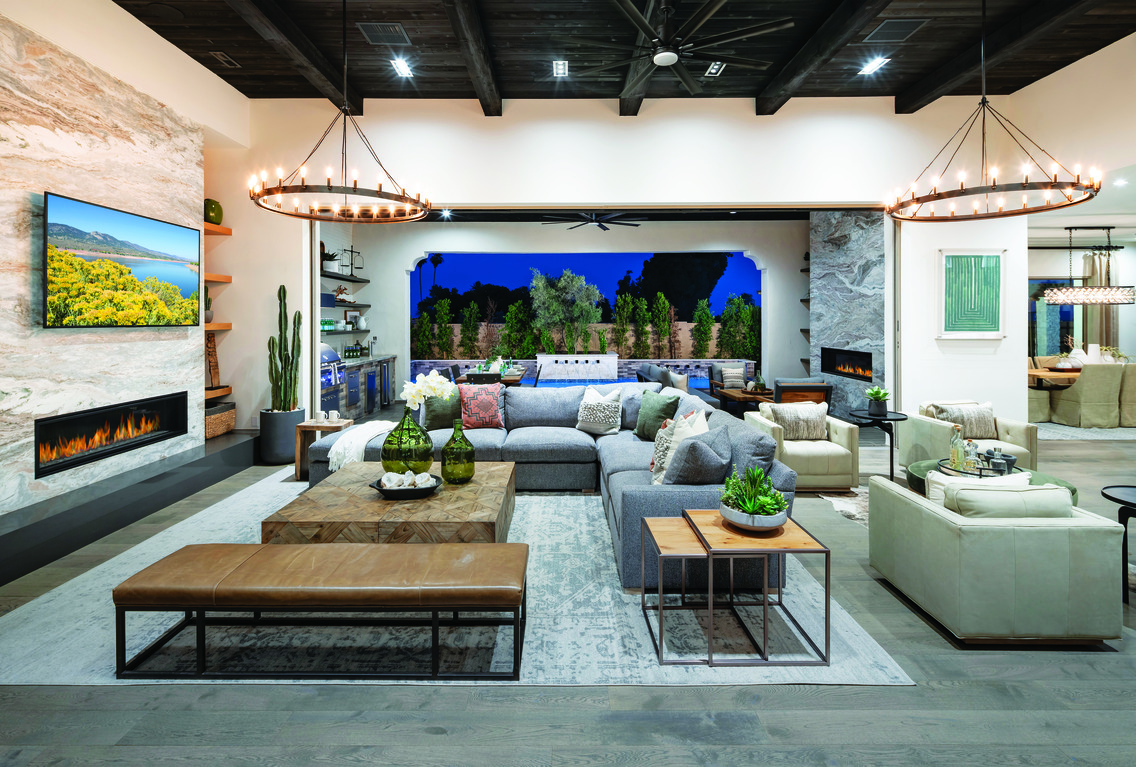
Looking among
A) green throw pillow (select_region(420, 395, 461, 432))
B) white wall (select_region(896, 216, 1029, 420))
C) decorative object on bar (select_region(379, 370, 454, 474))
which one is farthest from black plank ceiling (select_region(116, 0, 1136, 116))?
green throw pillow (select_region(420, 395, 461, 432))

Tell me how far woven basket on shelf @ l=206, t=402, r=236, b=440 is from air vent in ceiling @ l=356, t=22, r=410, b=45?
3.85 meters

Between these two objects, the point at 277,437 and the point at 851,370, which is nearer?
the point at 277,437

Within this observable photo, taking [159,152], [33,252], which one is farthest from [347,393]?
[33,252]

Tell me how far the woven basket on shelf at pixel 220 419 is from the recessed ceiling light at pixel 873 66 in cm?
712

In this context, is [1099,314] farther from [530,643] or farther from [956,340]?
[530,643]

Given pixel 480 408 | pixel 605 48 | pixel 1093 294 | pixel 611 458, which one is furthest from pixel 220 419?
pixel 1093 294

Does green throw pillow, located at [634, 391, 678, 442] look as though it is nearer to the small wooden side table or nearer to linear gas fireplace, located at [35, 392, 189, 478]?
the small wooden side table

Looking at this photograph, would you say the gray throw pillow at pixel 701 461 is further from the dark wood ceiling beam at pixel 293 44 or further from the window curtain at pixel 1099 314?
the window curtain at pixel 1099 314

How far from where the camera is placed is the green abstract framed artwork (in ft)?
22.1

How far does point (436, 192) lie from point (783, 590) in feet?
16.8

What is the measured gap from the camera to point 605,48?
488cm

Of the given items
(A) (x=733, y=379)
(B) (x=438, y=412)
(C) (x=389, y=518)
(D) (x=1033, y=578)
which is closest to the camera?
(D) (x=1033, y=578)

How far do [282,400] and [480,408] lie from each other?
221 centimetres

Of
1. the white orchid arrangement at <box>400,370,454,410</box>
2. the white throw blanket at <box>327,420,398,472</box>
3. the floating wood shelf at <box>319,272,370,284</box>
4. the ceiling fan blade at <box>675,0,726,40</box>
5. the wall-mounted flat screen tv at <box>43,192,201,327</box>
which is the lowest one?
the white throw blanket at <box>327,420,398,472</box>
